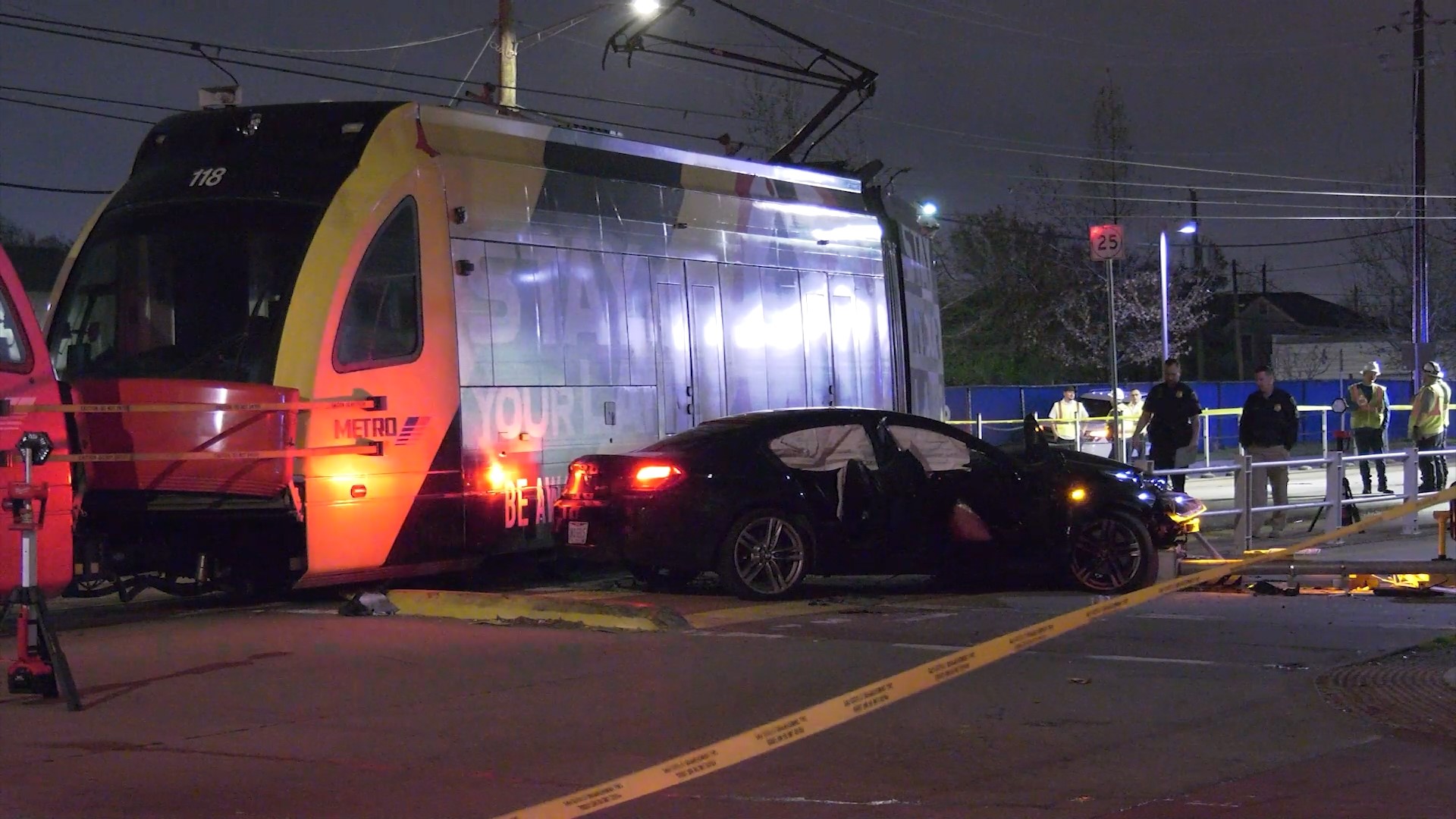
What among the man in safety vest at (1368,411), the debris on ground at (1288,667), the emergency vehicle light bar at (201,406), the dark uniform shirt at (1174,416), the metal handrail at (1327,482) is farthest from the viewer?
the man in safety vest at (1368,411)

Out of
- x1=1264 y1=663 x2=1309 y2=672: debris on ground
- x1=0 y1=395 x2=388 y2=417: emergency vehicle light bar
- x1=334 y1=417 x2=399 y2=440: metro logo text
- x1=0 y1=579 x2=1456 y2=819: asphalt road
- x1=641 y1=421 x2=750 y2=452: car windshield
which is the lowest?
x1=1264 y1=663 x2=1309 y2=672: debris on ground

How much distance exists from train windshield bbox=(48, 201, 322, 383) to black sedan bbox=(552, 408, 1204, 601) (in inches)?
99.2

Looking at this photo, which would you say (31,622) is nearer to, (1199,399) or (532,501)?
(532,501)

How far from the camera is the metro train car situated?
32.9ft

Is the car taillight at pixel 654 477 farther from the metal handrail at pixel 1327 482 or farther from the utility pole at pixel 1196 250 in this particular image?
the utility pole at pixel 1196 250

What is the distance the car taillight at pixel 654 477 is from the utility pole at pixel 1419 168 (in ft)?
91.1

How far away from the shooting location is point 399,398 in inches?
425

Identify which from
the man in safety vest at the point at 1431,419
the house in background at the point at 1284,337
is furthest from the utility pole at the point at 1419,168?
the house in background at the point at 1284,337

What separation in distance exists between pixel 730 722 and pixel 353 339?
4.65m

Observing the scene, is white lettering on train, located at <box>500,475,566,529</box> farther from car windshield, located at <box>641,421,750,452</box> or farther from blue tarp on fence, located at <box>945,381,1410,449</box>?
blue tarp on fence, located at <box>945,381,1410,449</box>

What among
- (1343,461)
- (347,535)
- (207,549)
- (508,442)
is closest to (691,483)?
(508,442)

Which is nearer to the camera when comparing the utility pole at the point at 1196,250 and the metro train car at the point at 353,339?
the metro train car at the point at 353,339

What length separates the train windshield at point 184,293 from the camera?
34.1ft

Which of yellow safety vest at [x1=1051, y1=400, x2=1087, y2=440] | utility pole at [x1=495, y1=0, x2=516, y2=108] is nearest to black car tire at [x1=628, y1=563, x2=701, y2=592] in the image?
utility pole at [x1=495, y1=0, x2=516, y2=108]
